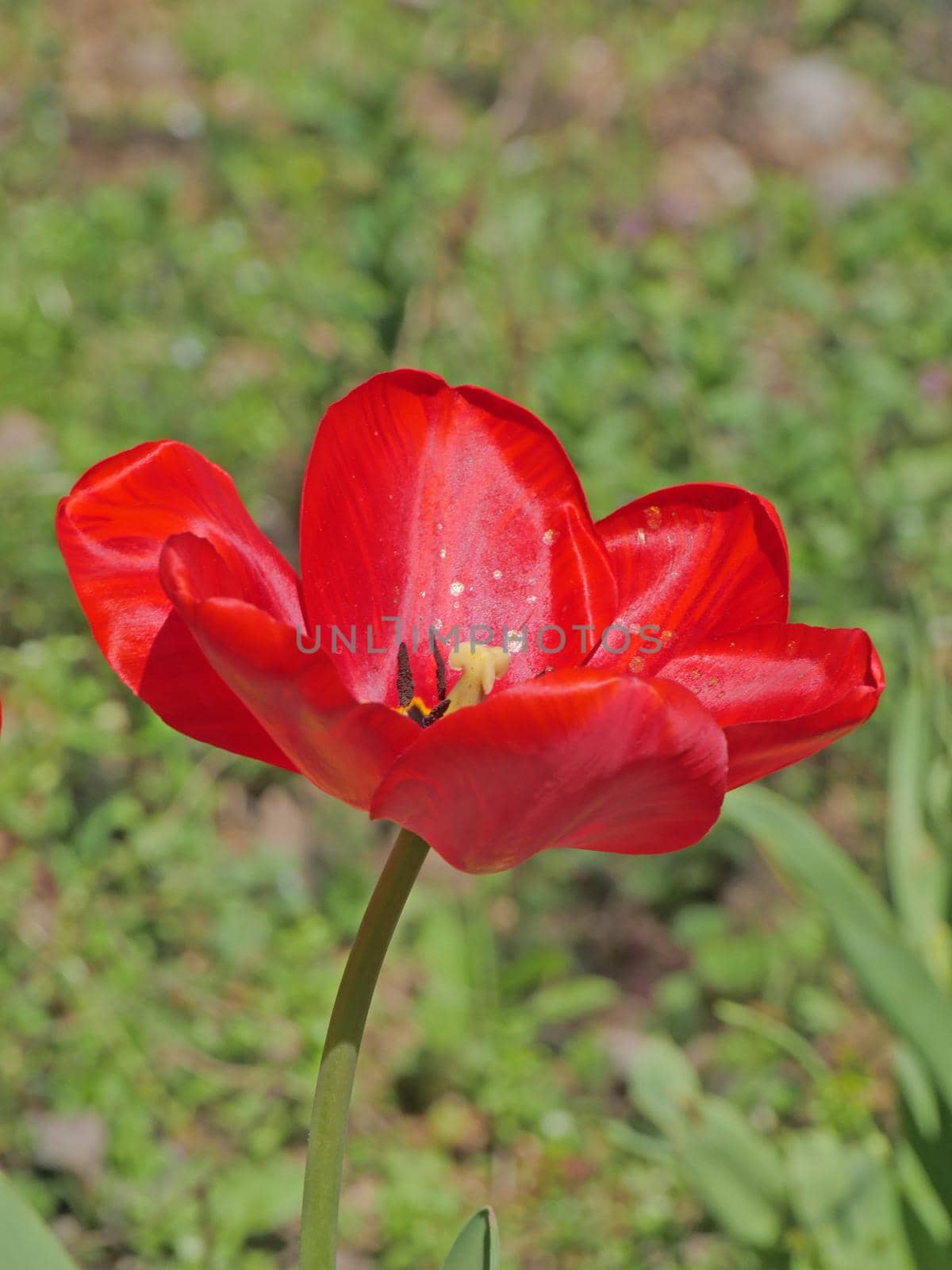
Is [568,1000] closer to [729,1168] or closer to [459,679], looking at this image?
[729,1168]

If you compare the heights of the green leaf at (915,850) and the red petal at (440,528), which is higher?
the red petal at (440,528)

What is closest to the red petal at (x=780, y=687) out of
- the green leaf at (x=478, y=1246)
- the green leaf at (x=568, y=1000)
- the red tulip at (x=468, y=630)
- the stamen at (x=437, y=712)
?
the red tulip at (x=468, y=630)

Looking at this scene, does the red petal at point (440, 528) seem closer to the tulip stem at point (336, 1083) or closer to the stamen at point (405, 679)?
the stamen at point (405, 679)

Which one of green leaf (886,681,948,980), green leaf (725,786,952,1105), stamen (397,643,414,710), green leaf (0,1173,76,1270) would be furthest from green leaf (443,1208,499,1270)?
green leaf (886,681,948,980)

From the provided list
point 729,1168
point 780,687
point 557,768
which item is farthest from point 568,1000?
point 557,768

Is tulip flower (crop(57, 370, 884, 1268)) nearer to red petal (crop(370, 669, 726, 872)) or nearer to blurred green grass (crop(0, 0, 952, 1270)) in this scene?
red petal (crop(370, 669, 726, 872))

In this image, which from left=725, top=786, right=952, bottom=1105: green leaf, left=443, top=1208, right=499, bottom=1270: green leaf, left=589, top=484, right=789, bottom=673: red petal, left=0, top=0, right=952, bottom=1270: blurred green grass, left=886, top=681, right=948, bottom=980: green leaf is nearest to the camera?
left=443, top=1208, right=499, bottom=1270: green leaf
